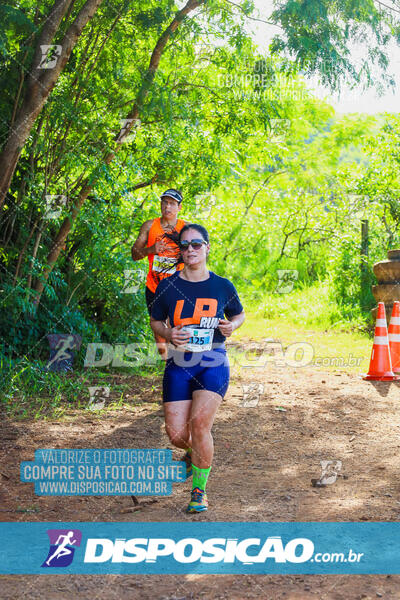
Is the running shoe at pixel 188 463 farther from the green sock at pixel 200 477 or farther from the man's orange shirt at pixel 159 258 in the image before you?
the man's orange shirt at pixel 159 258

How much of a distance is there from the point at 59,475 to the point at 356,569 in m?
2.34

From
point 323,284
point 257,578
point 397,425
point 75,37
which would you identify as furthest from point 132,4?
point 323,284

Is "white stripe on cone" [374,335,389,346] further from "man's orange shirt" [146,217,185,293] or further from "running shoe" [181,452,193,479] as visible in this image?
"running shoe" [181,452,193,479]

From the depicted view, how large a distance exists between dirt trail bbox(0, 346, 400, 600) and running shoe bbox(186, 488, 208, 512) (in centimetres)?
5

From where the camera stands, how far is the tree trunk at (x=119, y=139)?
8117 mm

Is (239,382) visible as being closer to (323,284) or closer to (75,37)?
(75,37)

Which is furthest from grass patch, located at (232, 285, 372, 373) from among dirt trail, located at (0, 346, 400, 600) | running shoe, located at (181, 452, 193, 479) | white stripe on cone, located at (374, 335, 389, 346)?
running shoe, located at (181, 452, 193, 479)

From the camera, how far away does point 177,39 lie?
27.9ft

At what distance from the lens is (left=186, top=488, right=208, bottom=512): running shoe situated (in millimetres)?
4043

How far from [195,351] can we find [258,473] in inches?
49.3

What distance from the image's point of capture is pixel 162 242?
5.63 metres

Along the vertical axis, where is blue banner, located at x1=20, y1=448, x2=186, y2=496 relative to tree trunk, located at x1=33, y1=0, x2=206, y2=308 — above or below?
below

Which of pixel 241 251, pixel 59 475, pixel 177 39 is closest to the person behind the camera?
pixel 59 475

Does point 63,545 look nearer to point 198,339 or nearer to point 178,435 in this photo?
point 178,435
